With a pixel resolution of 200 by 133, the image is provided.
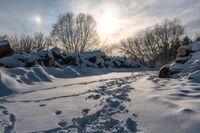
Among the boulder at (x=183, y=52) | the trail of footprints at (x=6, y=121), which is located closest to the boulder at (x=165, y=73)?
the boulder at (x=183, y=52)

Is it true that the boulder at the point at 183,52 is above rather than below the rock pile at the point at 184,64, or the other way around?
above

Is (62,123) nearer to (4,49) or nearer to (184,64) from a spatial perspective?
(184,64)

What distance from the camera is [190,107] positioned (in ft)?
13.4

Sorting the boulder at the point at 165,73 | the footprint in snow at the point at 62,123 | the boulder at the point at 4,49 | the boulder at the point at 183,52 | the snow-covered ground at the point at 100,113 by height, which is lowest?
the footprint in snow at the point at 62,123

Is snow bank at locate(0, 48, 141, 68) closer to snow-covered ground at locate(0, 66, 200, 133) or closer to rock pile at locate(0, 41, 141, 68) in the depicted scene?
rock pile at locate(0, 41, 141, 68)

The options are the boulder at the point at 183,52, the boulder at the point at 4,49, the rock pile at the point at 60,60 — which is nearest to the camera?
the boulder at the point at 183,52

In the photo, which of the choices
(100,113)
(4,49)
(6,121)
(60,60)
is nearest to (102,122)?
(100,113)

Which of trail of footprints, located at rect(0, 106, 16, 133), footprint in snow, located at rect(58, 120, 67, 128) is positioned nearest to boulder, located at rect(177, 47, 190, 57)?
trail of footprints, located at rect(0, 106, 16, 133)

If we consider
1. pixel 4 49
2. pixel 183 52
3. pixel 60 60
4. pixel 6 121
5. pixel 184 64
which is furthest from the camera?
pixel 60 60

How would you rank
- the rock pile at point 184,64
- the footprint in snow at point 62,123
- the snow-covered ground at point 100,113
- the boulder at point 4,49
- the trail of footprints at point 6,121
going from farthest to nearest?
the boulder at point 4,49, the rock pile at point 184,64, the footprint in snow at point 62,123, the trail of footprints at point 6,121, the snow-covered ground at point 100,113

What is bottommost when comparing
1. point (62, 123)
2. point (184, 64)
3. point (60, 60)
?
point (62, 123)

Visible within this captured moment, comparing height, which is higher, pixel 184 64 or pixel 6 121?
pixel 184 64

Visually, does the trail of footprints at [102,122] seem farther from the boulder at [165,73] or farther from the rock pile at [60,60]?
the rock pile at [60,60]

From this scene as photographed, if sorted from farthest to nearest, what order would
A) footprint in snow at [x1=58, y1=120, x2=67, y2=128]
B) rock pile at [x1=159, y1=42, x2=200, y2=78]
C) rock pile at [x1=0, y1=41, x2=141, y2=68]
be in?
1. rock pile at [x1=0, y1=41, x2=141, y2=68]
2. rock pile at [x1=159, y1=42, x2=200, y2=78]
3. footprint in snow at [x1=58, y1=120, x2=67, y2=128]
